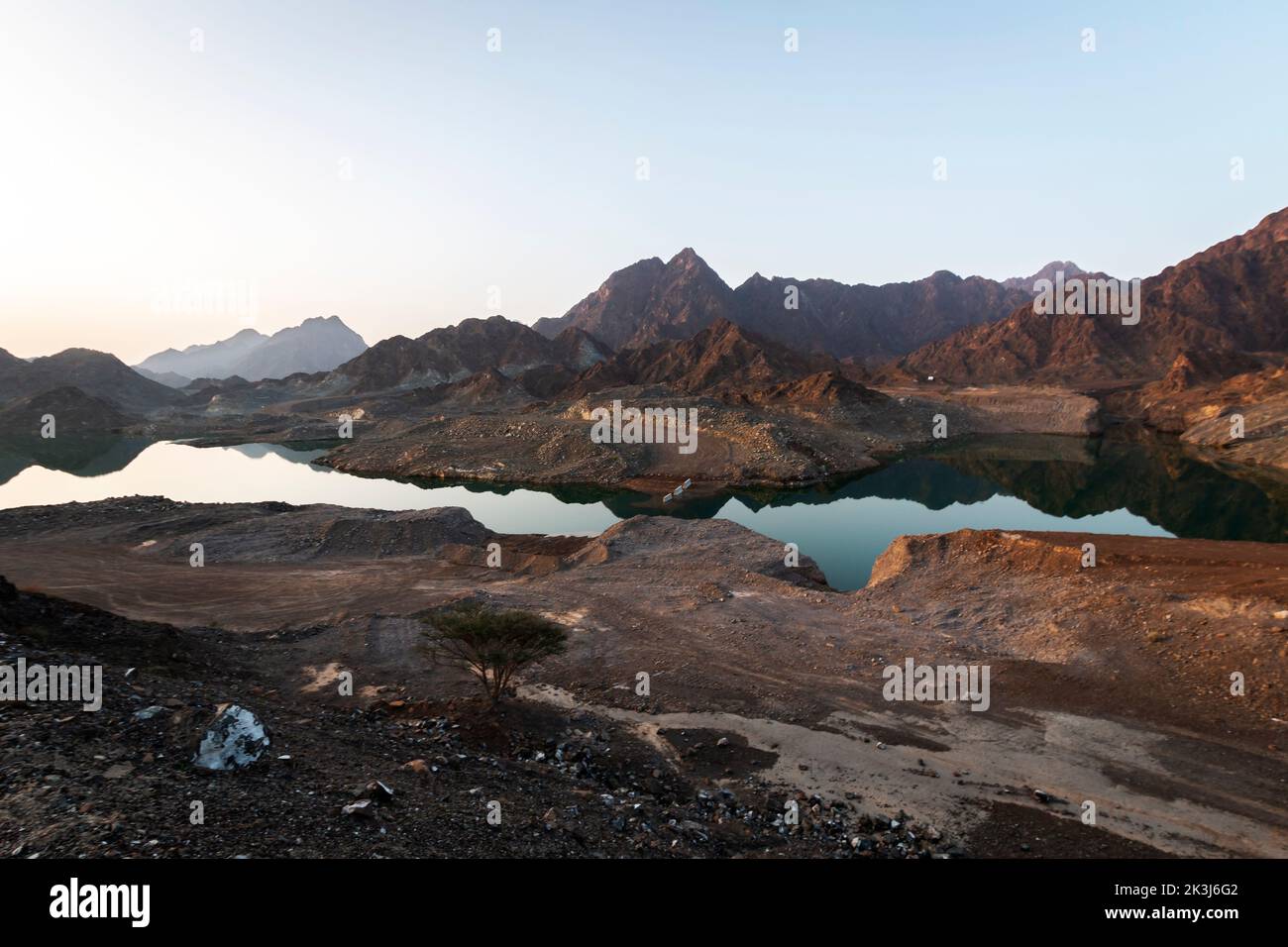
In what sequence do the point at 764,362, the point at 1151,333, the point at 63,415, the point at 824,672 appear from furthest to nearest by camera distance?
the point at 1151,333, the point at 764,362, the point at 63,415, the point at 824,672

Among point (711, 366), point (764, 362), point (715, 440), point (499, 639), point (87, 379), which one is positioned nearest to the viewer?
point (499, 639)

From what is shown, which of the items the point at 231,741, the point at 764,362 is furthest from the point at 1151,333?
the point at 231,741

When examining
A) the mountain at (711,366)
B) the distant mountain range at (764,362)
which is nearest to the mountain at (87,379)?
the distant mountain range at (764,362)

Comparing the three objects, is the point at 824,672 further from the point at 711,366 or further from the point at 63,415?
the point at 63,415

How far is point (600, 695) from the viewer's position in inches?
663

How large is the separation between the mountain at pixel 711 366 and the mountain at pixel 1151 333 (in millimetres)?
41292

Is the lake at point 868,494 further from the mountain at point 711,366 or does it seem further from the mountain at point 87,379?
the mountain at point 87,379

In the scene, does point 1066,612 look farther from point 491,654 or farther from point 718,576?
point 491,654

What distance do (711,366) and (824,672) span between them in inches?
4838

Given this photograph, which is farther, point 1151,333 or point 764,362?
point 1151,333

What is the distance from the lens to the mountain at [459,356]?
17025cm

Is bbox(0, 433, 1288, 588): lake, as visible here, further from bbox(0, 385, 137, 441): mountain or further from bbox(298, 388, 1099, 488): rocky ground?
bbox(0, 385, 137, 441): mountain

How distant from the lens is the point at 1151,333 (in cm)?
14438
